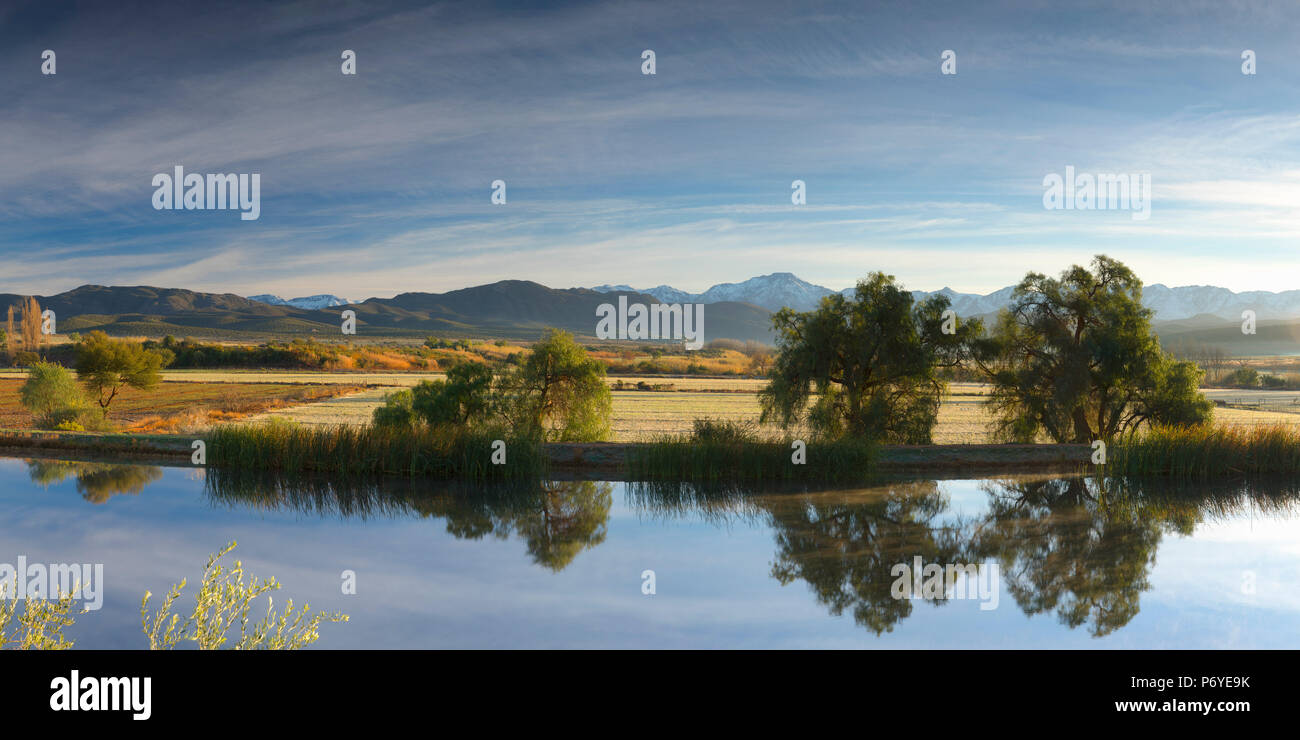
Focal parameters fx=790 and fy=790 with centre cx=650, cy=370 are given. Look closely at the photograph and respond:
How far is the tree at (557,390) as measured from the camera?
14.0 meters

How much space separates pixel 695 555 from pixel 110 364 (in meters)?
19.5

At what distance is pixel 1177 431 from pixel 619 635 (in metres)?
11.6

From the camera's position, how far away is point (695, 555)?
7305 millimetres

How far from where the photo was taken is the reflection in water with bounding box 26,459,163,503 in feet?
34.0

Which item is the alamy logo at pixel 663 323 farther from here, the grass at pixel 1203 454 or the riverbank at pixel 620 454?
the grass at pixel 1203 454

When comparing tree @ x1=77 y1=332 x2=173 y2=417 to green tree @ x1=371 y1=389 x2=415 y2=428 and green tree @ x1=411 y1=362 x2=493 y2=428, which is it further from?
green tree @ x1=411 y1=362 x2=493 y2=428

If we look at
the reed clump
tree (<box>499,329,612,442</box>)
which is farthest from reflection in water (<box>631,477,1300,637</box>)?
tree (<box>499,329,612,442</box>)

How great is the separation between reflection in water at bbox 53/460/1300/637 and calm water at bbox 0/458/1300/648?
0.04 meters
